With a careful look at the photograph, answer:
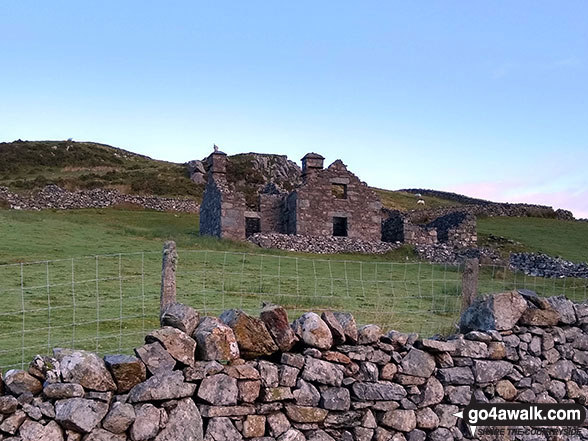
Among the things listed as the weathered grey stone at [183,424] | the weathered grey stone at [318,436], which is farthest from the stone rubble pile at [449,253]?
the weathered grey stone at [183,424]

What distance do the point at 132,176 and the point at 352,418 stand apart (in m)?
58.3

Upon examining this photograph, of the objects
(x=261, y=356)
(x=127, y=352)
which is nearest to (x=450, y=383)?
(x=261, y=356)

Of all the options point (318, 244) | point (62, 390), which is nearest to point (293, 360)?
point (62, 390)

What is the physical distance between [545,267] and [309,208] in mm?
12476

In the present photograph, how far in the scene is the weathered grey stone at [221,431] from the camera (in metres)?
6.27

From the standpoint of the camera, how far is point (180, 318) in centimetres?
665

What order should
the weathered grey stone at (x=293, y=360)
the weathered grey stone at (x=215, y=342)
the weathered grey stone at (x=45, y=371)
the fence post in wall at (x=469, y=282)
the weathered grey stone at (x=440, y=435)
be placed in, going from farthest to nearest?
the fence post in wall at (x=469, y=282)
the weathered grey stone at (x=440, y=435)
the weathered grey stone at (x=293, y=360)
the weathered grey stone at (x=215, y=342)
the weathered grey stone at (x=45, y=371)

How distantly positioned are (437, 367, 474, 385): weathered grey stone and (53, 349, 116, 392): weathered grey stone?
3.93 meters

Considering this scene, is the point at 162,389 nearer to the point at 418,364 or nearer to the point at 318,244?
the point at 418,364

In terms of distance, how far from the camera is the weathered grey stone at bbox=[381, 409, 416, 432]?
7242 millimetres

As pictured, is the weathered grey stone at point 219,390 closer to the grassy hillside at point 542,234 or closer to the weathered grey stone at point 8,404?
the weathered grey stone at point 8,404

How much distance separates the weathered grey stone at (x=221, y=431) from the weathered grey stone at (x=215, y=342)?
61 cm

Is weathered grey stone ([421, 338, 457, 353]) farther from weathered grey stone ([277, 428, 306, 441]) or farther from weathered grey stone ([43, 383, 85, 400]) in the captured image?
weathered grey stone ([43, 383, 85, 400])

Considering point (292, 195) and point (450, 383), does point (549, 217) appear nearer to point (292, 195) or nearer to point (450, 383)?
point (292, 195)
